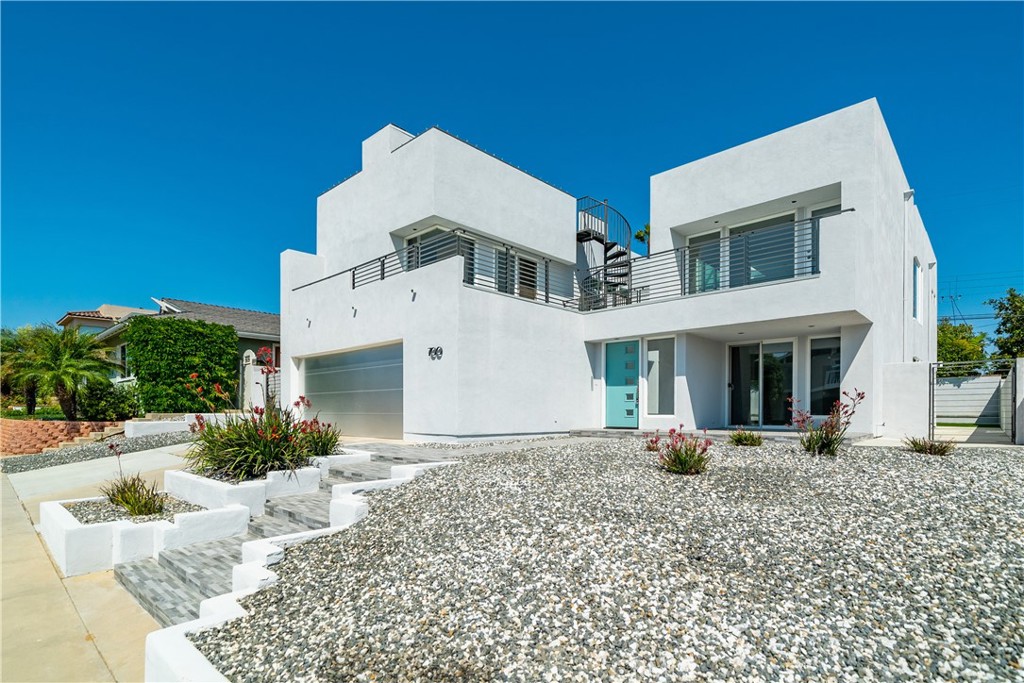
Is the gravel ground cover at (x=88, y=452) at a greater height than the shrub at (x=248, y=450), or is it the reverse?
the shrub at (x=248, y=450)

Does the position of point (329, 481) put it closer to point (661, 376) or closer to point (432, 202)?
point (432, 202)

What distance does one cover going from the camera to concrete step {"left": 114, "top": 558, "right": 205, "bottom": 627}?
438cm

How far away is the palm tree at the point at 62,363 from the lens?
15.3m

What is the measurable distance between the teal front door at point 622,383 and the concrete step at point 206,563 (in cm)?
1014

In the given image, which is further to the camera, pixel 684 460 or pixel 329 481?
pixel 329 481

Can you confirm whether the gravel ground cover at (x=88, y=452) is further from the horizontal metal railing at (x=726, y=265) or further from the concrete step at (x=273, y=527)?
the horizontal metal railing at (x=726, y=265)

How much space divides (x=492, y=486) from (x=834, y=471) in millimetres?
4431

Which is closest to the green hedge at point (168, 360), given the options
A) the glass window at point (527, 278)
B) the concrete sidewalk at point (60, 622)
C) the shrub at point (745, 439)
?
the concrete sidewalk at point (60, 622)

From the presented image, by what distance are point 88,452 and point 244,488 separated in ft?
32.8

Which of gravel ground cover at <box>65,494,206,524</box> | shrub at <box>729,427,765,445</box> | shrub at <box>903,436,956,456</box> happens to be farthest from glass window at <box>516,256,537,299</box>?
gravel ground cover at <box>65,494,206,524</box>

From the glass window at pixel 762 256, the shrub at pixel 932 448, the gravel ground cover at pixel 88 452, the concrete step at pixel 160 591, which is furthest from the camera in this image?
the gravel ground cover at pixel 88 452

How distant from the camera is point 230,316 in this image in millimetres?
22703

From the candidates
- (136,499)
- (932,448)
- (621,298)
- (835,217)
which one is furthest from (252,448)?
(621,298)

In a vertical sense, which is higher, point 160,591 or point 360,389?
point 360,389
